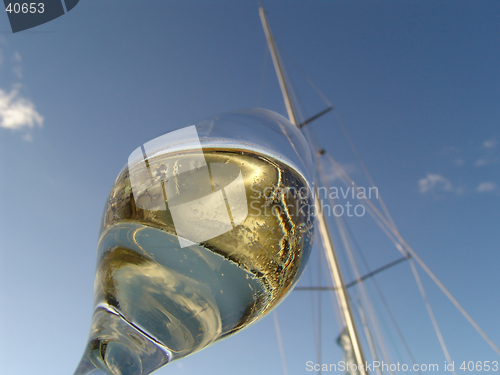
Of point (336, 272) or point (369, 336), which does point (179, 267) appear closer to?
point (336, 272)

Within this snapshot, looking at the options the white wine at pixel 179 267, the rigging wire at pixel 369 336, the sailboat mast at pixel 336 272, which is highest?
the white wine at pixel 179 267

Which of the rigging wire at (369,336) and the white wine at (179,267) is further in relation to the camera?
the rigging wire at (369,336)

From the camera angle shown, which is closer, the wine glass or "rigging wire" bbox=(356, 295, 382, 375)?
the wine glass

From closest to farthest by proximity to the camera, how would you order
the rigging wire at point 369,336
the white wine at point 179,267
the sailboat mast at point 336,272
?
1. the white wine at point 179,267
2. the sailboat mast at point 336,272
3. the rigging wire at point 369,336

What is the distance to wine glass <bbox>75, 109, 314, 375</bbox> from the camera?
32 cm

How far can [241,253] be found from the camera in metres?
0.35

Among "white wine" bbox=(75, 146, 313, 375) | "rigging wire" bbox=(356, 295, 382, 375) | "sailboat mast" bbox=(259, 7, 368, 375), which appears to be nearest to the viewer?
"white wine" bbox=(75, 146, 313, 375)

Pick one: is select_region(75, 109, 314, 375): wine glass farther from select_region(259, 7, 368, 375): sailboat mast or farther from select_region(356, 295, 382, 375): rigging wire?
select_region(356, 295, 382, 375): rigging wire

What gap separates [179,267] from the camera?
32 cm

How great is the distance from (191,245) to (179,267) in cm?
2

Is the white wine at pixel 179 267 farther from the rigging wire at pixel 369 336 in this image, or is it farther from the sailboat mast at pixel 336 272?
the rigging wire at pixel 369 336

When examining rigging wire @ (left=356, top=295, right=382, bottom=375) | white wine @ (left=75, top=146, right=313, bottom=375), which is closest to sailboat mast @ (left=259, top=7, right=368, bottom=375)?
rigging wire @ (left=356, top=295, right=382, bottom=375)

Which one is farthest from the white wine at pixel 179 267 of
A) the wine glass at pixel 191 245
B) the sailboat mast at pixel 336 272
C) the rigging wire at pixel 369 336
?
the rigging wire at pixel 369 336

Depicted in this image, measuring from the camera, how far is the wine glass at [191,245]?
319 mm
